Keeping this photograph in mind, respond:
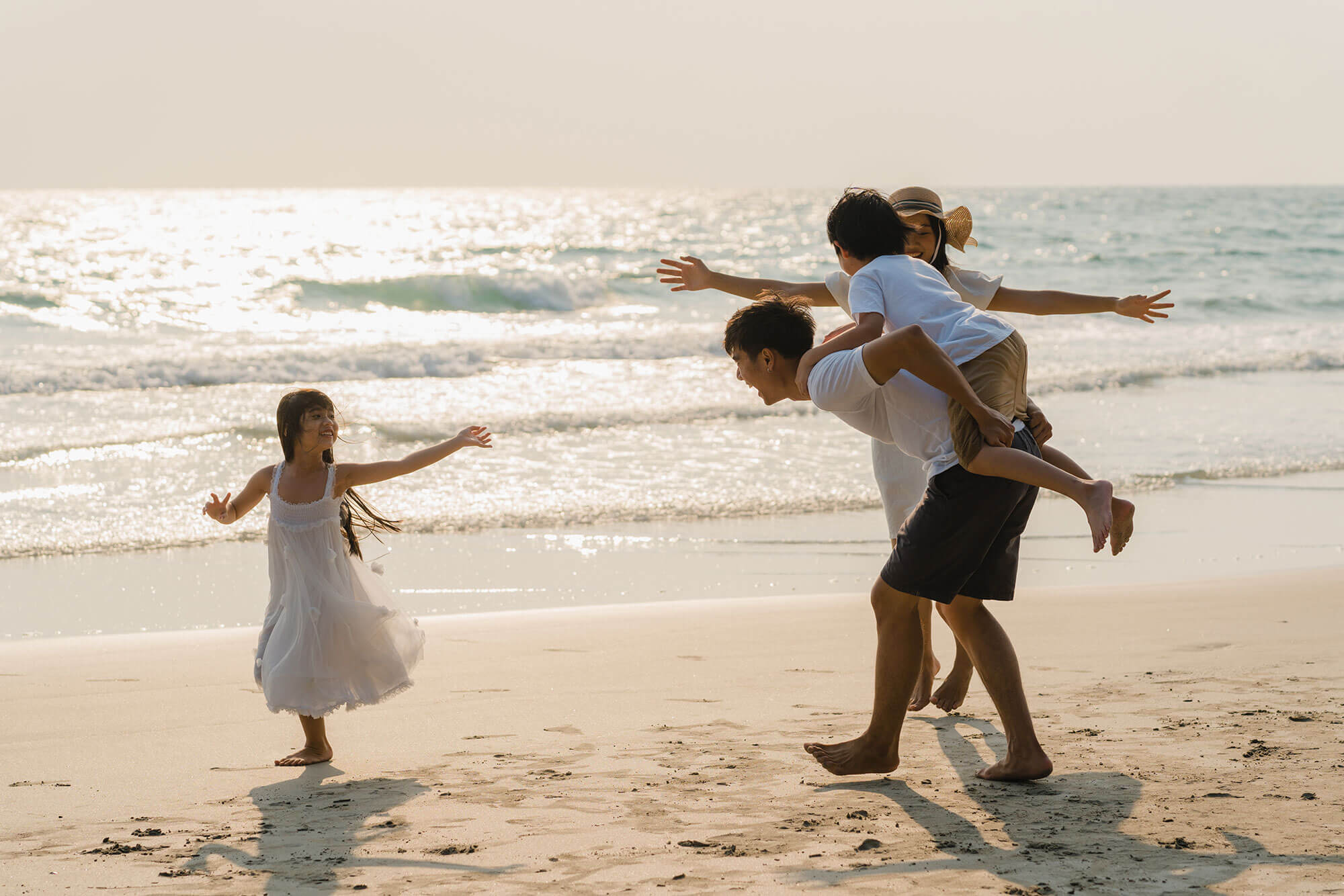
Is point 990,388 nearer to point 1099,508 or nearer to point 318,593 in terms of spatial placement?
point 1099,508

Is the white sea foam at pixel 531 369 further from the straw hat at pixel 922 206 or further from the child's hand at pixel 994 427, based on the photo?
the child's hand at pixel 994 427

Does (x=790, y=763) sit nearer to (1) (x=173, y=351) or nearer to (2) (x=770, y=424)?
(2) (x=770, y=424)

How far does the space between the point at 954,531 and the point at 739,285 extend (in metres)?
1.09

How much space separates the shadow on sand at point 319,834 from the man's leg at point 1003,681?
1.31 m

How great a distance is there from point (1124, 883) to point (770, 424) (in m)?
9.22

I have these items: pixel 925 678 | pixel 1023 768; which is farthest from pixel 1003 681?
pixel 925 678

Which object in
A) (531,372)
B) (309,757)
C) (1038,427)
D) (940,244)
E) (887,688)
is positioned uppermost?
(940,244)

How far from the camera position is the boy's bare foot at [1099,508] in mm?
2902

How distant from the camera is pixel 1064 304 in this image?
3633 mm

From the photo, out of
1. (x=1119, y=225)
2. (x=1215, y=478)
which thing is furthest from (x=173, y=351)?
(x=1119, y=225)

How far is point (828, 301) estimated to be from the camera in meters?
3.73

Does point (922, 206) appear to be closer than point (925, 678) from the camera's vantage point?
→ Yes

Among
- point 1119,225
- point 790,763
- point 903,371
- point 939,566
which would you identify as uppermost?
point 1119,225

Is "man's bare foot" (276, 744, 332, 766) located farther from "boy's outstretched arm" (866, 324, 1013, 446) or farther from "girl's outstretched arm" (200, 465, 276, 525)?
"boy's outstretched arm" (866, 324, 1013, 446)
